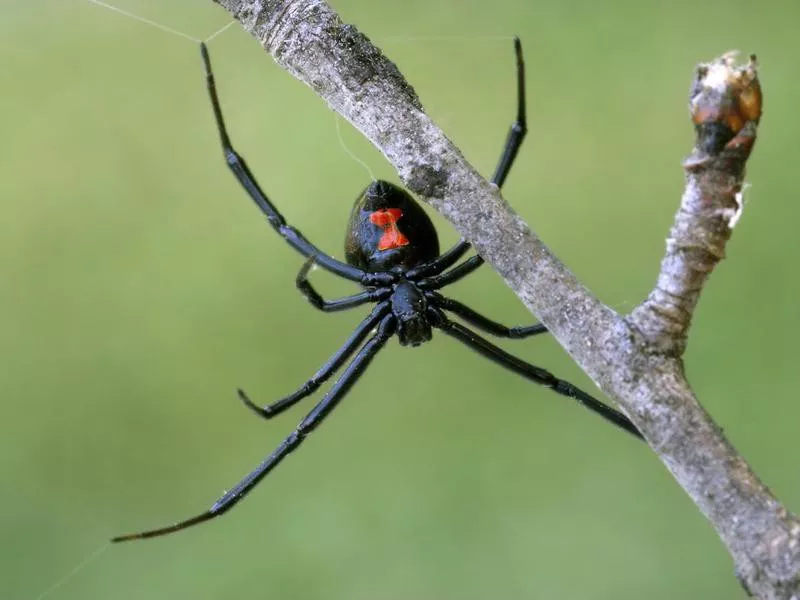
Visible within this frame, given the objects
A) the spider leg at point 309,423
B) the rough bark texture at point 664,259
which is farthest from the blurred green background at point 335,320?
the rough bark texture at point 664,259

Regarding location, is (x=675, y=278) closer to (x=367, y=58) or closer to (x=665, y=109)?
(x=367, y=58)

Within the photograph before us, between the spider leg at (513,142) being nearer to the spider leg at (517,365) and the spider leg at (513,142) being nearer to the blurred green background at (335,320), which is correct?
the spider leg at (517,365)

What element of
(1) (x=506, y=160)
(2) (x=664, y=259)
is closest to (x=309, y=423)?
(1) (x=506, y=160)

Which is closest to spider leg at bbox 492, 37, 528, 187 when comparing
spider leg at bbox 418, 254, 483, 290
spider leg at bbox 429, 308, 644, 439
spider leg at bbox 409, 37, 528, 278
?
spider leg at bbox 409, 37, 528, 278

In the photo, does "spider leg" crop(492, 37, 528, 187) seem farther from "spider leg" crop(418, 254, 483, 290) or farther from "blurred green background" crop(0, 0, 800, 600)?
"blurred green background" crop(0, 0, 800, 600)

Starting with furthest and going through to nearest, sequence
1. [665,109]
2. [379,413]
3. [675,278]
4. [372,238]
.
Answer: [665,109], [379,413], [372,238], [675,278]

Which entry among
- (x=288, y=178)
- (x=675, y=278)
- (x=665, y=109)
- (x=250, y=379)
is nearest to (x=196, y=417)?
(x=250, y=379)

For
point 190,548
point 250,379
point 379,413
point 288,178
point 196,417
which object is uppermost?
point 288,178
